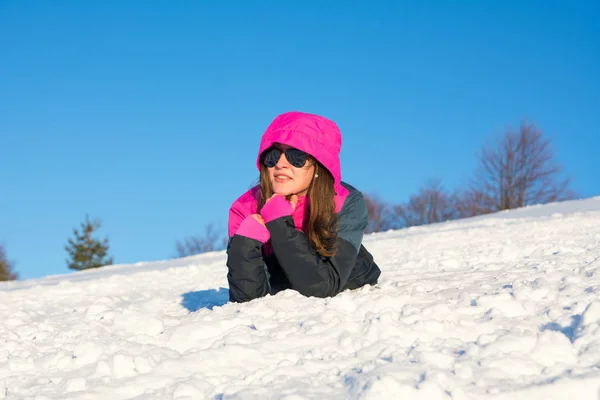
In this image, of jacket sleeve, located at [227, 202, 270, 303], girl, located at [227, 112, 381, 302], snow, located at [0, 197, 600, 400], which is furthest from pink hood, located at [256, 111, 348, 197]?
snow, located at [0, 197, 600, 400]

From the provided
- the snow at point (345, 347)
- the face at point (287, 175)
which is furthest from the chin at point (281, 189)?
the snow at point (345, 347)

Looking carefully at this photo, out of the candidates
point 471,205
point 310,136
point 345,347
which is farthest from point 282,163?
point 471,205

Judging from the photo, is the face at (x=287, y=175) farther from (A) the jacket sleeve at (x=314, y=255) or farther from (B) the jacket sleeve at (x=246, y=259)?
(B) the jacket sleeve at (x=246, y=259)

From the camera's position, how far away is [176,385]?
2.34m

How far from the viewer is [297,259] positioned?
3545 mm

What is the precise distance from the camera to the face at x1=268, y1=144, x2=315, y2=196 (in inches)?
145

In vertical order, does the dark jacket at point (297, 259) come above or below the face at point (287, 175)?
below

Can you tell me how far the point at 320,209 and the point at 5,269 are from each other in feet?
113

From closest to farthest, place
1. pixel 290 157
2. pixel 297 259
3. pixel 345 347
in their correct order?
pixel 345 347, pixel 297 259, pixel 290 157

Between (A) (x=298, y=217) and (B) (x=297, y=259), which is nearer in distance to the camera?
(B) (x=297, y=259)

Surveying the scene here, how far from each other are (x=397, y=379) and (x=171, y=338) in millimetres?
1304

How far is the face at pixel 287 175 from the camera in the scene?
3.69 meters

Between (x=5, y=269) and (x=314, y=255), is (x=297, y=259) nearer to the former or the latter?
(x=314, y=255)

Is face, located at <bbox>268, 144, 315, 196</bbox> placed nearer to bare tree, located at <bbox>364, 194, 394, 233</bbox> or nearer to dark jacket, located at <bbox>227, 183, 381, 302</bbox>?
dark jacket, located at <bbox>227, 183, 381, 302</bbox>
